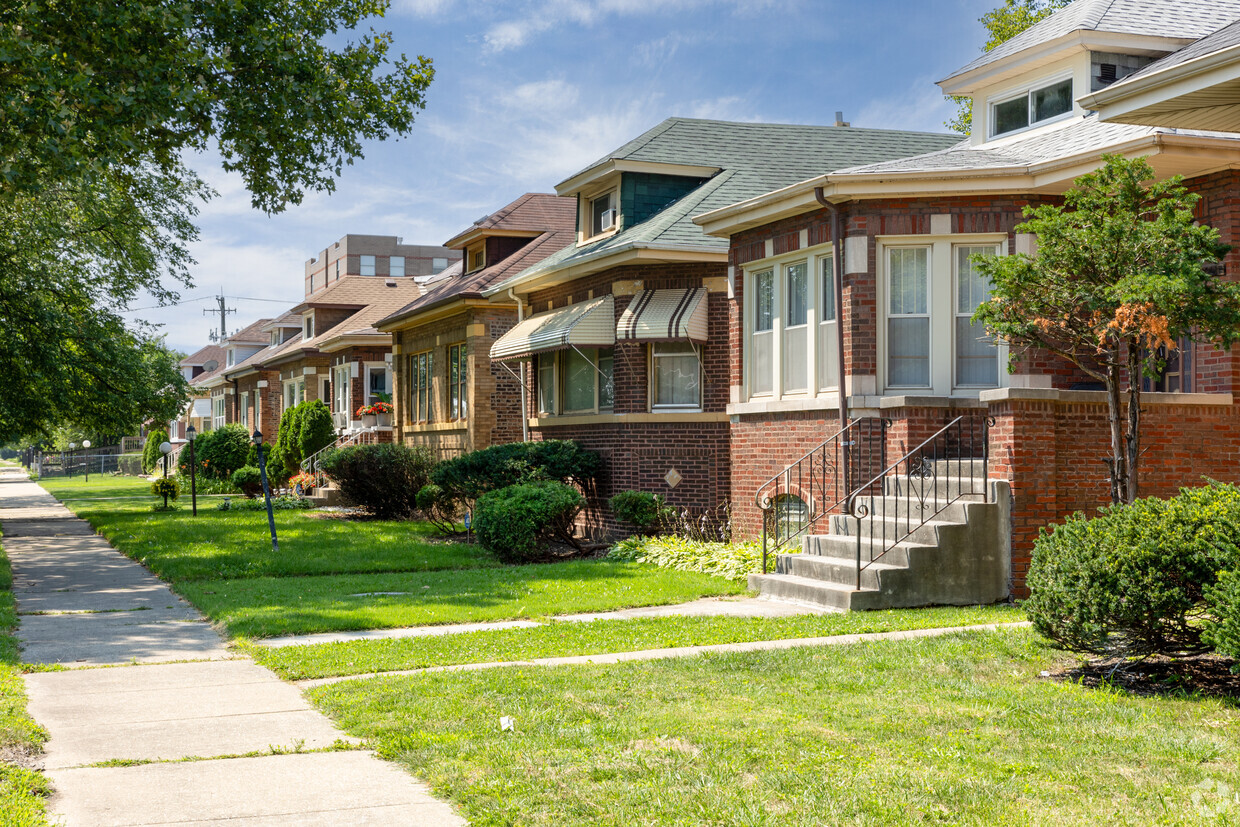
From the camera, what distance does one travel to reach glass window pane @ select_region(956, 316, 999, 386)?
44.1 feet

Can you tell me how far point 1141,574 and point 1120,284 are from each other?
267 cm

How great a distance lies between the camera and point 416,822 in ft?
15.9

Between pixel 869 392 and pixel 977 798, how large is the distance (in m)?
9.10

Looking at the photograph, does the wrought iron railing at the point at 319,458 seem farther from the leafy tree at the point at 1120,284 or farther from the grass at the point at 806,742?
the grass at the point at 806,742

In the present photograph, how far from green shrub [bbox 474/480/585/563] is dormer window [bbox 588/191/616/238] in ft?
19.7

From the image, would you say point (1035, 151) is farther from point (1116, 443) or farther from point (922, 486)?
point (1116, 443)

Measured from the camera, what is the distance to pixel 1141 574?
6.96 m

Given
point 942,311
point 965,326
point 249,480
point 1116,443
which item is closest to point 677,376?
point 942,311

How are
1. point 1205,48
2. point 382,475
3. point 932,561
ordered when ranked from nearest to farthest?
point 1205,48
point 932,561
point 382,475

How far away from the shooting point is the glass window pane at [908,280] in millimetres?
13641

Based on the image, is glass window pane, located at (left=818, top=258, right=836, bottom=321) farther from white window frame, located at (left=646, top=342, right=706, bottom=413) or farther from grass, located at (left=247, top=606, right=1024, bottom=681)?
grass, located at (left=247, top=606, right=1024, bottom=681)

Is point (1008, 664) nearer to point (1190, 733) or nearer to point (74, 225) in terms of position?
point (1190, 733)

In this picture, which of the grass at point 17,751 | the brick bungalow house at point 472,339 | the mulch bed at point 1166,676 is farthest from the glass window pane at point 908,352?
the brick bungalow house at point 472,339

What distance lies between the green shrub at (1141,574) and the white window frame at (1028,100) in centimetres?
906
